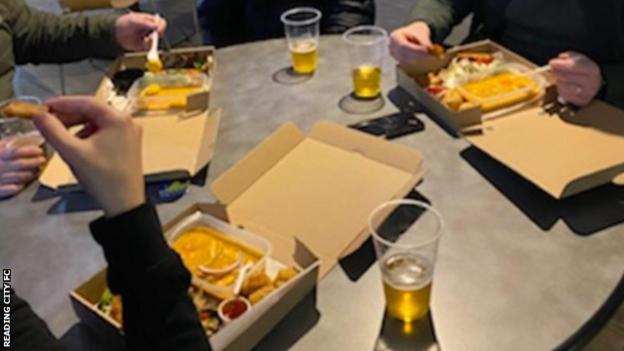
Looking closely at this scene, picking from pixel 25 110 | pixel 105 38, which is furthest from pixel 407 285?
pixel 105 38

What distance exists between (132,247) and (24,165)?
0.63m

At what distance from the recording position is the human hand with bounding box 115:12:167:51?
1717 mm

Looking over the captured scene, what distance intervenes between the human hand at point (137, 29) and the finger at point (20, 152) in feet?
1.54

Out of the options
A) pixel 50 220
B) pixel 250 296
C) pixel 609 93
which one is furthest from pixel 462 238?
pixel 50 220

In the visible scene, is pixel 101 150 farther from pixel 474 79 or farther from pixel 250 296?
pixel 474 79

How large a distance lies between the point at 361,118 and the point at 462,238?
17.3 inches

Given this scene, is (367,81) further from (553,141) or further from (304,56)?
(553,141)

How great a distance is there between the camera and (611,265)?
1.01 m

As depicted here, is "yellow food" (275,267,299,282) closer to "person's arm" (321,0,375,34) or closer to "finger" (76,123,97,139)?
"finger" (76,123,97,139)

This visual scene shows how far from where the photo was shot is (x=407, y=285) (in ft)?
3.08

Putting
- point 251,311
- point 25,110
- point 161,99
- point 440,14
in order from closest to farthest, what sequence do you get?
1. point 251,311
2. point 25,110
3. point 161,99
4. point 440,14

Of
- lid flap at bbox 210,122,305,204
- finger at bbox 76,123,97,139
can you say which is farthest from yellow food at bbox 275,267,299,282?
finger at bbox 76,123,97,139

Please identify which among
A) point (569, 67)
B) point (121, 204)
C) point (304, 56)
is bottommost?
point (304, 56)

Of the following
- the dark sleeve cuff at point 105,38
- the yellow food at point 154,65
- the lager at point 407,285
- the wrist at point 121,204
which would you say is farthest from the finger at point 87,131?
the dark sleeve cuff at point 105,38
